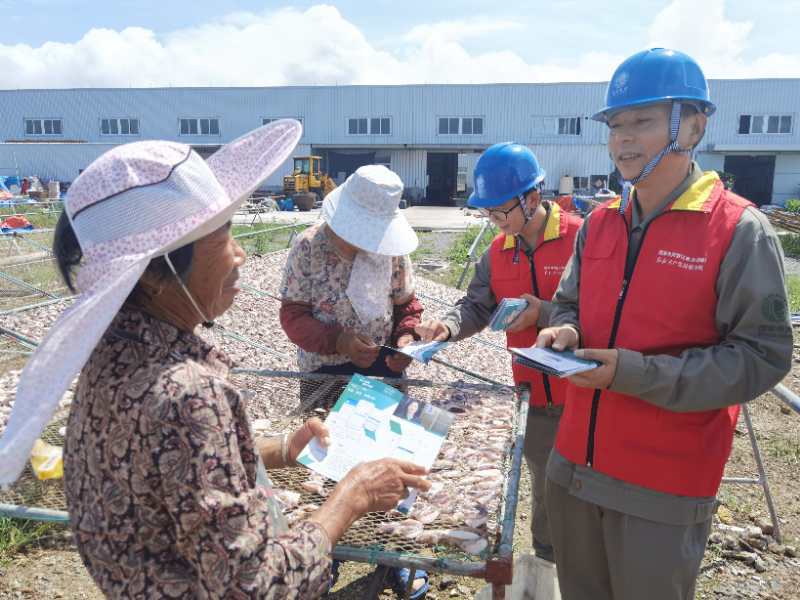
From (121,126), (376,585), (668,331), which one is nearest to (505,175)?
(668,331)

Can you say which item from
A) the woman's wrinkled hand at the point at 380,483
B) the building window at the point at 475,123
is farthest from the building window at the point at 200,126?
the woman's wrinkled hand at the point at 380,483

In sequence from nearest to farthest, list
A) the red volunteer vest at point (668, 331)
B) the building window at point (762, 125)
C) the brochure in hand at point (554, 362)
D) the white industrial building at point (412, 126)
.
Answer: the brochure in hand at point (554, 362) → the red volunteer vest at point (668, 331) → the white industrial building at point (412, 126) → the building window at point (762, 125)

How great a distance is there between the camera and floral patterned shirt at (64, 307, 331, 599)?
3.89ft

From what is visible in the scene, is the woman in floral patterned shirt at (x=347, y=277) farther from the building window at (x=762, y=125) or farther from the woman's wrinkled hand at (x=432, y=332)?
the building window at (x=762, y=125)

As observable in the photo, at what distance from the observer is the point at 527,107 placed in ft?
116

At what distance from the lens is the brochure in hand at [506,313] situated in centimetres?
274

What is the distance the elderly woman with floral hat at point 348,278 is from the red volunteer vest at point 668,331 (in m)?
1.14

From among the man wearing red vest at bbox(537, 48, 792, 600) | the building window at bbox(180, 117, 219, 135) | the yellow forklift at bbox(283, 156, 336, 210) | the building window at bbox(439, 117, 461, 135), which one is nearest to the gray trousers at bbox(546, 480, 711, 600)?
the man wearing red vest at bbox(537, 48, 792, 600)

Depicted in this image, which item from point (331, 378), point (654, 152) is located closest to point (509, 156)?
point (654, 152)

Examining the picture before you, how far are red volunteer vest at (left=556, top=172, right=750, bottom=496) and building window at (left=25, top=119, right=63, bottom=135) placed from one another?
4544 cm

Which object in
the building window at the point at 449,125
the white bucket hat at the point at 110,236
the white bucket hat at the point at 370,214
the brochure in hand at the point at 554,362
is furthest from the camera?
the building window at the point at 449,125

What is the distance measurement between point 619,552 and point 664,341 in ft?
2.44

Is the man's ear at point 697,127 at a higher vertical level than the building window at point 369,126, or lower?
lower

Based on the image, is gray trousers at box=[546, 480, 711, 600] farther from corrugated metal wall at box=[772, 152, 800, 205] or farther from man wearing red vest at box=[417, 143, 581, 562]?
corrugated metal wall at box=[772, 152, 800, 205]
